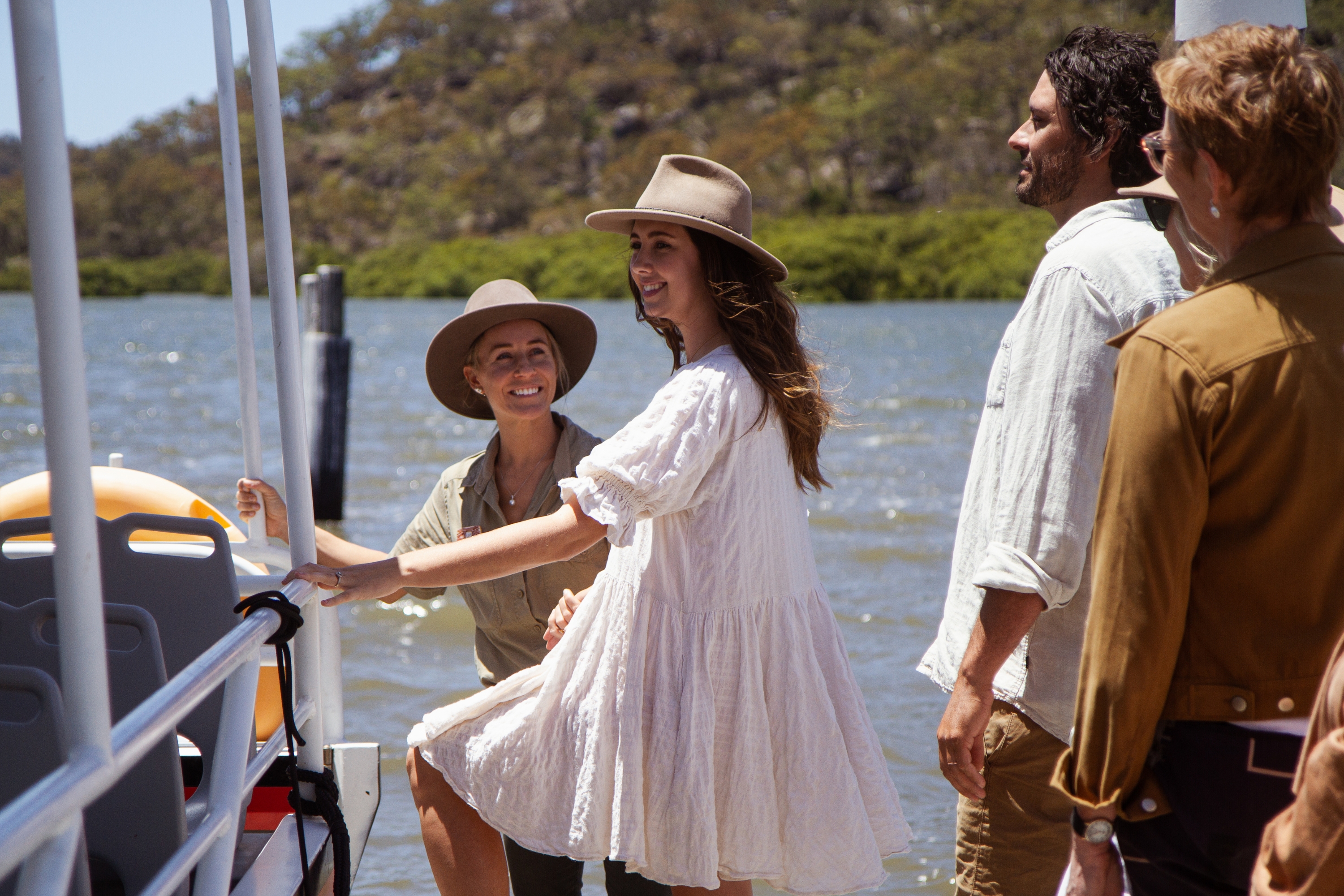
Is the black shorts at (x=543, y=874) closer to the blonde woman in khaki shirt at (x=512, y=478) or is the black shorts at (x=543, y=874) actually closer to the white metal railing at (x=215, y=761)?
the blonde woman in khaki shirt at (x=512, y=478)

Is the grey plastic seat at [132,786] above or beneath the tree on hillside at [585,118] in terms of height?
beneath

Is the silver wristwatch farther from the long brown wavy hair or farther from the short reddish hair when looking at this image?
the long brown wavy hair

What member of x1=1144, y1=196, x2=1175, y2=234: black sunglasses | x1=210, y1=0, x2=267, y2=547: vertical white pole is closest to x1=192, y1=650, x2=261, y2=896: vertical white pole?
x1=210, y1=0, x2=267, y2=547: vertical white pole

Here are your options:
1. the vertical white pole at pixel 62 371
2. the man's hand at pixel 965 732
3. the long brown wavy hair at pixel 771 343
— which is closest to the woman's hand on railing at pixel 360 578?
the long brown wavy hair at pixel 771 343

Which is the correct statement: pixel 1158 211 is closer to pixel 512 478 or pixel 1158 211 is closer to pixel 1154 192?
pixel 1154 192

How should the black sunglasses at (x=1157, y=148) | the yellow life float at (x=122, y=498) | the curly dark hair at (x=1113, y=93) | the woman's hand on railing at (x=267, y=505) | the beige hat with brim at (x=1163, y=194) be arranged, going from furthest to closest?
the yellow life float at (x=122, y=498), the woman's hand on railing at (x=267, y=505), the curly dark hair at (x=1113, y=93), the beige hat with brim at (x=1163, y=194), the black sunglasses at (x=1157, y=148)

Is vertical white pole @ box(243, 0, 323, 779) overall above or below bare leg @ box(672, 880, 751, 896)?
above

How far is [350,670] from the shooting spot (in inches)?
307

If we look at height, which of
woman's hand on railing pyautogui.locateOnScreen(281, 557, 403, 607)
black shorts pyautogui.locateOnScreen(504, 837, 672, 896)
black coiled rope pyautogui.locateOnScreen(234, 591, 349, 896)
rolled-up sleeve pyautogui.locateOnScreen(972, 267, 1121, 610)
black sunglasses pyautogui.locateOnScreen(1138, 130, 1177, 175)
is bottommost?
black shorts pyautogui.locateOnScreen(504, 837, 672, 896)

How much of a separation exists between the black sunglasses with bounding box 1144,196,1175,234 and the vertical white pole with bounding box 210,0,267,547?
1695mm

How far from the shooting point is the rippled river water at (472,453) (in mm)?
5777

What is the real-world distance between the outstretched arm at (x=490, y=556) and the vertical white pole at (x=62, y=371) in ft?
2.50

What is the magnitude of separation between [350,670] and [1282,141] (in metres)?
7.17

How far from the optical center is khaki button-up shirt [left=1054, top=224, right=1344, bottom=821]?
Result: 1350 mm
